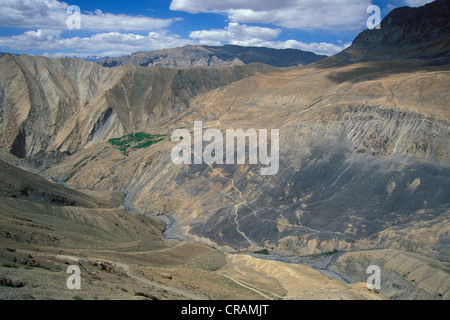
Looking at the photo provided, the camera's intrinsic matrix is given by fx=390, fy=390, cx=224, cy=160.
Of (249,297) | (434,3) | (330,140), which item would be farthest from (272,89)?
(249,297)

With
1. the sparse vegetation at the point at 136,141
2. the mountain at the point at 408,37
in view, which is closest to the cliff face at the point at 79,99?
the sparse vegetation at the point at 136,141

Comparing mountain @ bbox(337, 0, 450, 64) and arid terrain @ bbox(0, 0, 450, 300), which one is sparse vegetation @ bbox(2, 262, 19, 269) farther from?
mountain @ bbox(337, 0, 450, 64)

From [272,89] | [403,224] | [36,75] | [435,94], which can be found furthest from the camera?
[36,75]

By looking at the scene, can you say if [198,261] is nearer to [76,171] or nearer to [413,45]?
[76,171]

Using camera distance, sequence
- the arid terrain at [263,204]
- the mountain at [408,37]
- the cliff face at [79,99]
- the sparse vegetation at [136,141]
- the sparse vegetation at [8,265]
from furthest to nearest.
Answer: the cliff face at [79,99], the mountain at [408,37], the sparse vegetation at [136,141], the arid terrain at [263,204], the sparse vegetation at [8,265]

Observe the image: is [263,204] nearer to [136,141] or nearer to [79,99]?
[136,141]

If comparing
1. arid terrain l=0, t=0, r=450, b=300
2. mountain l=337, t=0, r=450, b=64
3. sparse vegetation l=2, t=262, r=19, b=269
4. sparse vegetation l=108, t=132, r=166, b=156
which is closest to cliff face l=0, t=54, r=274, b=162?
arid terrain l=0, t=0, r=450, b=300

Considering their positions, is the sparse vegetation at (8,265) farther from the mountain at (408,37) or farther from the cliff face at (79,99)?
the mountain at (408,37)
